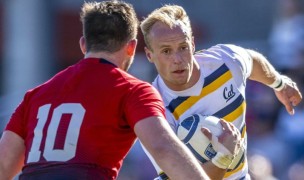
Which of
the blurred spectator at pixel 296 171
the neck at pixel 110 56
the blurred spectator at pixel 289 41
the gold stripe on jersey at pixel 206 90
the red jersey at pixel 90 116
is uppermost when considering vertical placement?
the neck at pixel 110 56

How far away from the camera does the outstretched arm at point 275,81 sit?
7.86m

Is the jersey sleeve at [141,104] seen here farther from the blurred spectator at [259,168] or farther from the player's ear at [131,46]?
the blurred spectator at [259,168]

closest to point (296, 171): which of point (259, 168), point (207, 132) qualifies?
point (259, 168)

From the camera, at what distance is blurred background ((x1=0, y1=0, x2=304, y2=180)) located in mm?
11258

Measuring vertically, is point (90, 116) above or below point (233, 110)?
above

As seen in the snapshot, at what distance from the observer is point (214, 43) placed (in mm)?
14406

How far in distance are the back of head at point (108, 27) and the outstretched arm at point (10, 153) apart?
0.64 m

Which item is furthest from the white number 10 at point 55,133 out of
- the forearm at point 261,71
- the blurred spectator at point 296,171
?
the blurred spectator at point 296,171

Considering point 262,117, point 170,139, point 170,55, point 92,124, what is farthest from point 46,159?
point 262,117

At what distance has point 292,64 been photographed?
1152cm

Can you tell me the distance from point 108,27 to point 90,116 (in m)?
0.52

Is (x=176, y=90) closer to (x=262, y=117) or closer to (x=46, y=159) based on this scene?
(x=46, y=159)

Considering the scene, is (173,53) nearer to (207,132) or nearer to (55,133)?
(207,132)

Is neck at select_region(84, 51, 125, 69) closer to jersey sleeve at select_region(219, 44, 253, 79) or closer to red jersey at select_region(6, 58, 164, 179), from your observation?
red jersey at select_region(6, 58, 164, 179)
